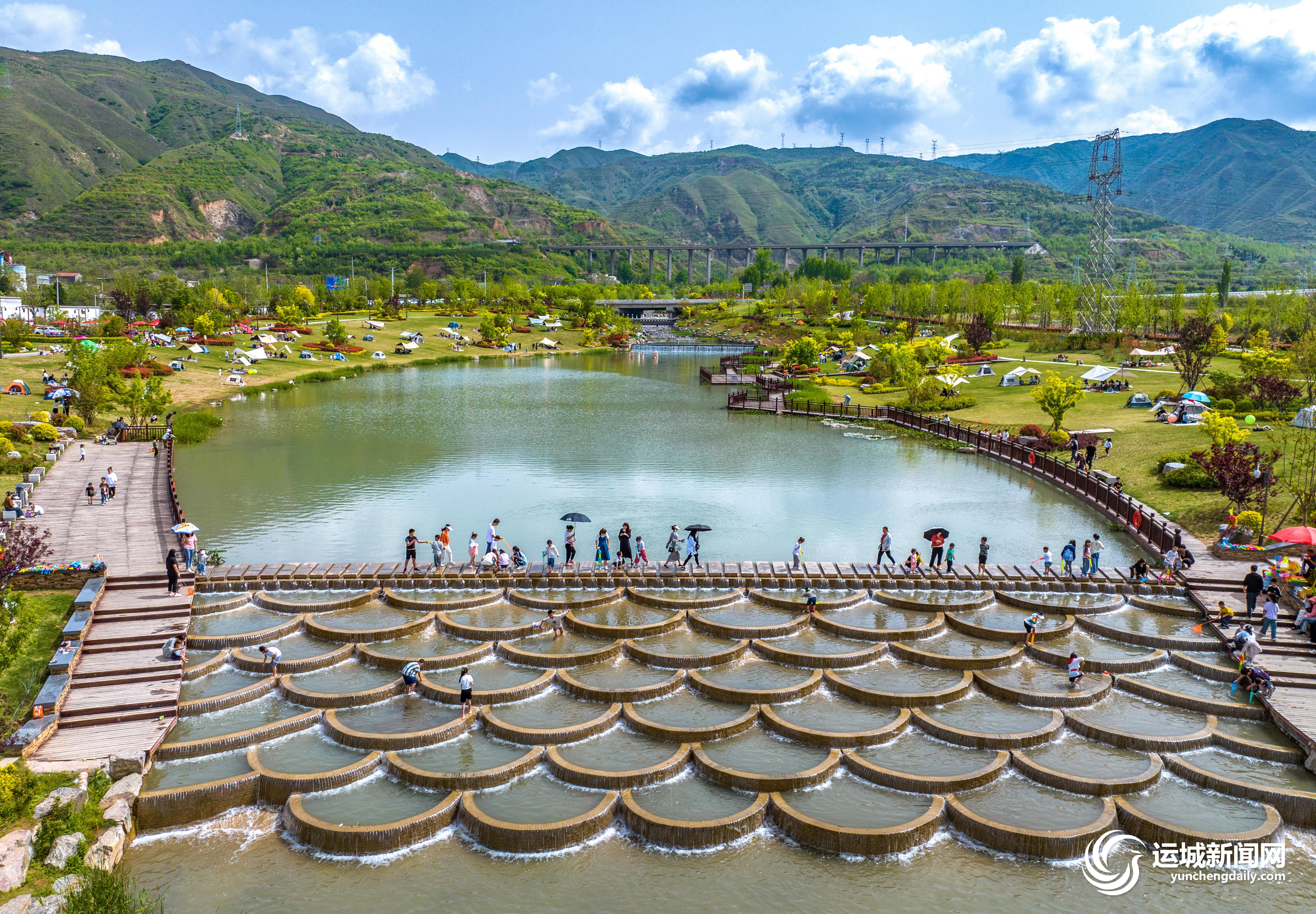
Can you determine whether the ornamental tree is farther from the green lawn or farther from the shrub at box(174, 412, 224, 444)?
the shrub at box(174, 412, 224, 444)

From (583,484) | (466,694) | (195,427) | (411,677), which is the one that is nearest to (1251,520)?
(583,484)

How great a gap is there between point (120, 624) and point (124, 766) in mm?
8939

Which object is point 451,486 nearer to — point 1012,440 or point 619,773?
point 619,773

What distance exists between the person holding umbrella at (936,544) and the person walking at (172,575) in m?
27.6

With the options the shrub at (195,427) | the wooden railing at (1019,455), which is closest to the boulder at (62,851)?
the wooden railing at (1019,455)

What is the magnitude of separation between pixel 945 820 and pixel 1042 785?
10.6ft

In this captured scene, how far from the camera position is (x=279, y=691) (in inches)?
968

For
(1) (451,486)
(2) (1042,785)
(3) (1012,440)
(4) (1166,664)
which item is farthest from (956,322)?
(2) (1042,785)

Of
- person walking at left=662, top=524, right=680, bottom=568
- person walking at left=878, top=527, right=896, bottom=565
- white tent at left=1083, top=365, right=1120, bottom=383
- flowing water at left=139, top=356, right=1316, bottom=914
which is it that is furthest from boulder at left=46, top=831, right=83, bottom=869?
white tent at left=1083, top=365, right=1120, bottom=383

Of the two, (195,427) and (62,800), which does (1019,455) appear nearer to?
(62,800)

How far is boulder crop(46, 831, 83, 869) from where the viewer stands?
643 inches

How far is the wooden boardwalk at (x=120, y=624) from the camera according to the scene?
21156 mm

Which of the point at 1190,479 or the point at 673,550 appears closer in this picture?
the point at 673,550

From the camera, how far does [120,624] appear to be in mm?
27109
